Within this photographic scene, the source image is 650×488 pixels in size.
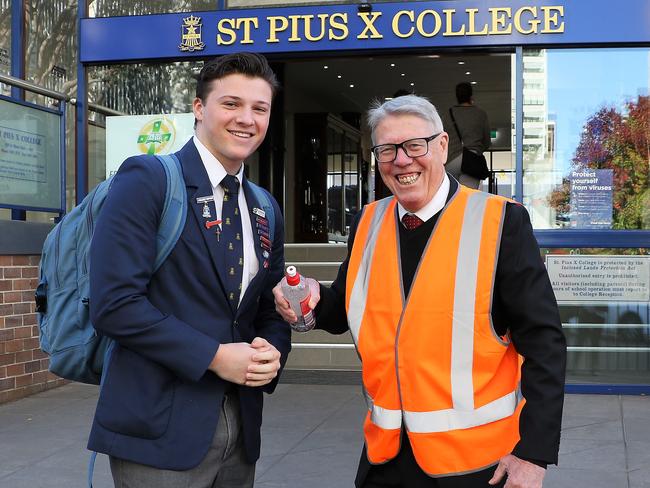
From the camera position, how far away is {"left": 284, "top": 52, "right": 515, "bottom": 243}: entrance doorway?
1435 cm

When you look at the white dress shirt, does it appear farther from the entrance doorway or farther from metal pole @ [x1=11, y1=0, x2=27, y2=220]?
the entrance doorway

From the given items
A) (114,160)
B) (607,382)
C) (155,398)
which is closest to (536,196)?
(607,382)

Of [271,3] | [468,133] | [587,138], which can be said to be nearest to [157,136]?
[271,3]

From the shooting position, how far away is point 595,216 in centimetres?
757

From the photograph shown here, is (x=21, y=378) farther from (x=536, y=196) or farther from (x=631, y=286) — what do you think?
(x=631, y=286)

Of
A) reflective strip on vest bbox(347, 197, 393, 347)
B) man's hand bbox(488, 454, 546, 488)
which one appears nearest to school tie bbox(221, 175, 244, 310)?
reflective strip on vest bbox(347, 197, 393, 347)

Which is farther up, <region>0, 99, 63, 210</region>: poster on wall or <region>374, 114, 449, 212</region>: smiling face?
<region>0, 99, 63, 210</region>: poster on wall

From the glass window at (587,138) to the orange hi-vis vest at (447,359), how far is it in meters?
5.39

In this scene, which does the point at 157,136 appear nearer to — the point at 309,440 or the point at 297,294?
the point at 309,440

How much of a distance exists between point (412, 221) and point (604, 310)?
5.50 metres

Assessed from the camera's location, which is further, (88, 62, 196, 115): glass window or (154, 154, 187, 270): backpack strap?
(88, 62, 196, 115): glass window

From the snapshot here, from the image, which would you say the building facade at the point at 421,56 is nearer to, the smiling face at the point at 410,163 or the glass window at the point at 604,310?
the glass window at the point at 604,310

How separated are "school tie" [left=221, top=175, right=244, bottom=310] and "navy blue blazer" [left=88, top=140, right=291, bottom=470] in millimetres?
39

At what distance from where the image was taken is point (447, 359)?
2.37 metres
